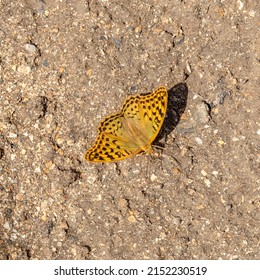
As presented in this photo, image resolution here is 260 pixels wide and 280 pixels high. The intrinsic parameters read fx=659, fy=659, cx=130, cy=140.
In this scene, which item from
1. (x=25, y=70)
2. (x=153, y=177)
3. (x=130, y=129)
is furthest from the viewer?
(x=25, y=70)

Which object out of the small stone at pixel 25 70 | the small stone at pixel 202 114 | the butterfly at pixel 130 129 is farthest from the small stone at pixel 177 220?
the small stone at pixel 25 70

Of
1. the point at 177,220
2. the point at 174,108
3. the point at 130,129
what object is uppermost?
the point at 174,108

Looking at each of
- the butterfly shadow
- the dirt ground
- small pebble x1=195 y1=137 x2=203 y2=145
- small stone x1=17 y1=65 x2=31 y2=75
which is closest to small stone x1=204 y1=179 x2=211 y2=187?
the dirt ground

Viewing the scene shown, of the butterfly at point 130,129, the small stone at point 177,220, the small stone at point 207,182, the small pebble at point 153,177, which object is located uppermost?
the butterfly at point 130,129

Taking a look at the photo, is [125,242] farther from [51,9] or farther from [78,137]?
[51,9]

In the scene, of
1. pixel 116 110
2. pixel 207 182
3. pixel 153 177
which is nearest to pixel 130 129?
pixel 116 110

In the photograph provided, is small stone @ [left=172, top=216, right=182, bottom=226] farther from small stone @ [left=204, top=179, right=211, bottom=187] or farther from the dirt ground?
small stone @ [left=204, top=179, right=211, bottom=187]

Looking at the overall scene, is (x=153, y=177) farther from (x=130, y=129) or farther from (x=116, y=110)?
(x=116, y=110)

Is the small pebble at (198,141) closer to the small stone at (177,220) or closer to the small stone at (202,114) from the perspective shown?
the small stone at (202,114)
